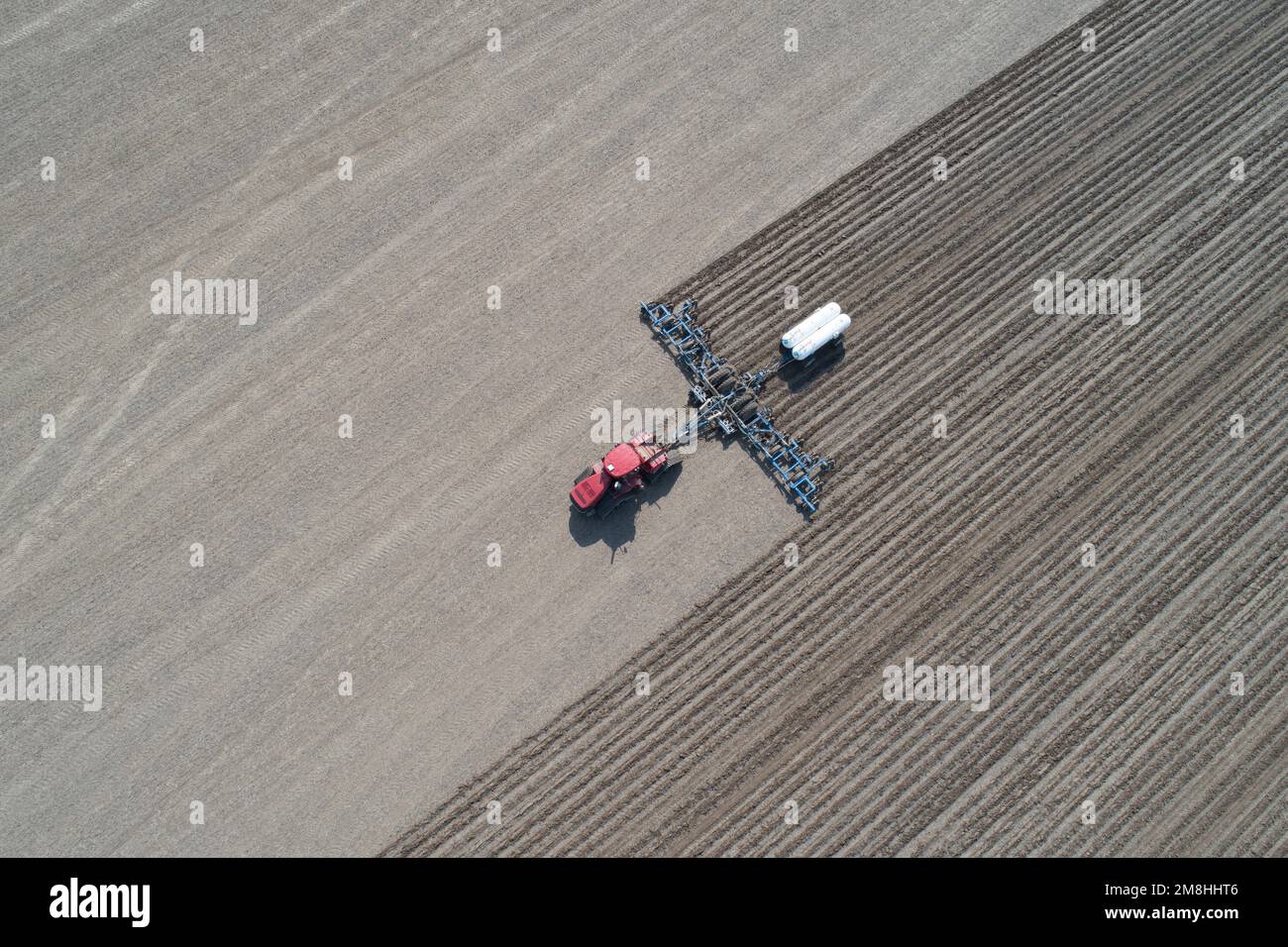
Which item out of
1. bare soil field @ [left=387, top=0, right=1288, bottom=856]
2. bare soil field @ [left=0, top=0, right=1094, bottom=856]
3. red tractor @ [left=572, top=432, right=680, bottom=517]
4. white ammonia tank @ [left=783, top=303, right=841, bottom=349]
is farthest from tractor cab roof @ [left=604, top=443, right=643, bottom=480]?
white ammonia tank @ [left=783, top=303, right=841, bottom=349]

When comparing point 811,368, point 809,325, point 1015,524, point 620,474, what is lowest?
point 1015,524

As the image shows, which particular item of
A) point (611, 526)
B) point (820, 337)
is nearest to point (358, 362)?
point (611, 526)

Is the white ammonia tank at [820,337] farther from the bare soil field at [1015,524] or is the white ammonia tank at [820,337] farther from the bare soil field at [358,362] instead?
the bare soil field at [358,362]

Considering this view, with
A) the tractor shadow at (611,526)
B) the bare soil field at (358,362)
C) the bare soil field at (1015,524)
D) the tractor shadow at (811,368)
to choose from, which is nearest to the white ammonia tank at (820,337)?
the tractor shadow at (811,368)

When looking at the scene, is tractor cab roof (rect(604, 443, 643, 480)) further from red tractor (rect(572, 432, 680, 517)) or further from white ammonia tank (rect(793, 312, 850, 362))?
white ammonia tank (rect(793, 312, 850, 362))

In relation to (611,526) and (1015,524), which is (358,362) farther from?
(1015,524)
